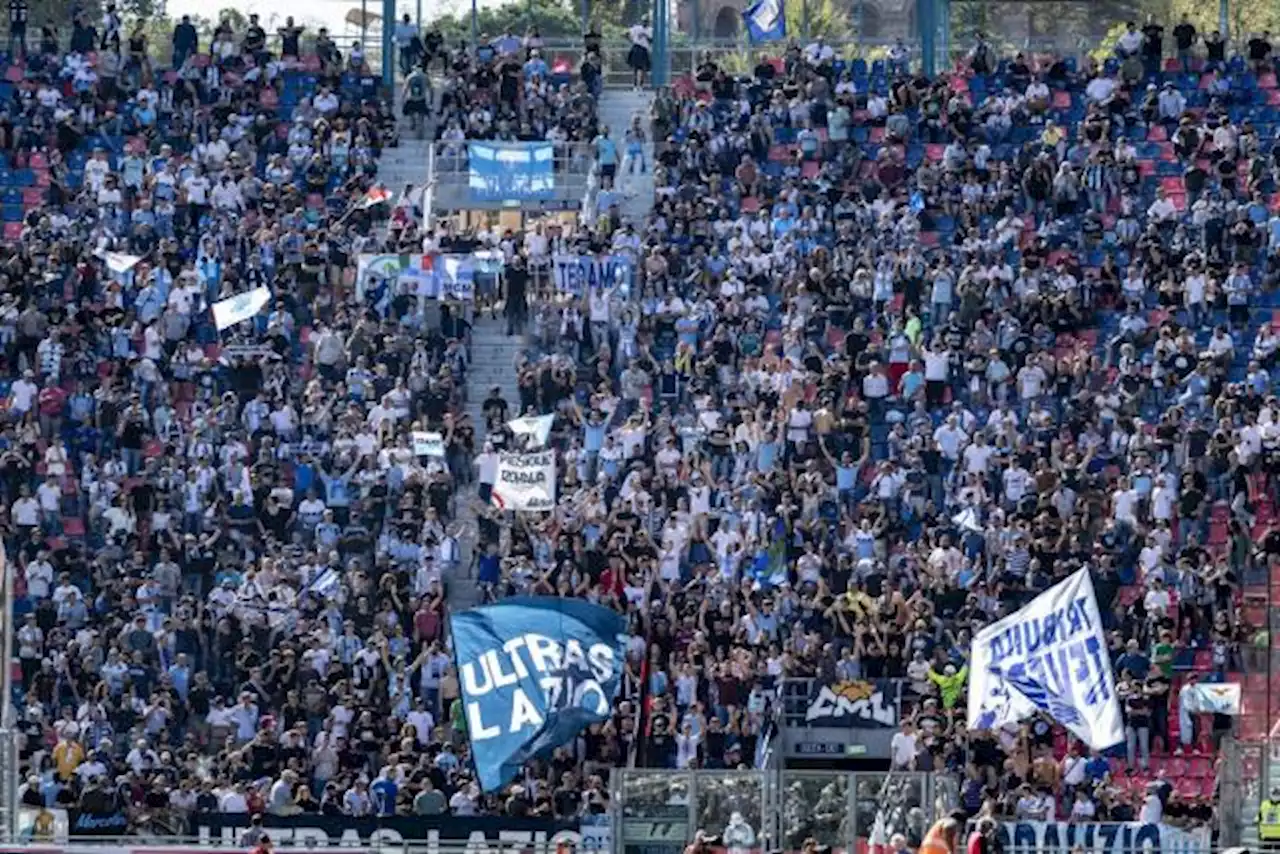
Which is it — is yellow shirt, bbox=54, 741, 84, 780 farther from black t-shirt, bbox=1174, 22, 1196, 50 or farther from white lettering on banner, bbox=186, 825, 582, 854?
black t-shirt, bbox=1174, 22, 1196, 50

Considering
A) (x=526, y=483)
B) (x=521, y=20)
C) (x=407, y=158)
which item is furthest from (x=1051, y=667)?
(x=521, y=20)

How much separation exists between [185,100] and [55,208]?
3.14 m

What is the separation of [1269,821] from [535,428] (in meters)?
14.5

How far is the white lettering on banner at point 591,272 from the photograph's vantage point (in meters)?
54.2

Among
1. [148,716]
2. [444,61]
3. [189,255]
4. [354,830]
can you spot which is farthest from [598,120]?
[354,830]

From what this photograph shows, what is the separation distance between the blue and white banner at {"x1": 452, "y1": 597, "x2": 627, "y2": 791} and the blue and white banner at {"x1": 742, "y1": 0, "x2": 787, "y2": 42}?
23.5 m

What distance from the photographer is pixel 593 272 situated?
54.2 metres

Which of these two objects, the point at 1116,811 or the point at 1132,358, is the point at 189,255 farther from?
the point at 1116,811

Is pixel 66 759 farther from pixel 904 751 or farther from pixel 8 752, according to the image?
pixel 904 751

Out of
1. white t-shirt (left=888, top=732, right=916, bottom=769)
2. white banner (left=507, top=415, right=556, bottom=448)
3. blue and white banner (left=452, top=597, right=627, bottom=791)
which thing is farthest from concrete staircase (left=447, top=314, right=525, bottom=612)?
blue and white banner (left=452, top=597, right=627, bottom=791)

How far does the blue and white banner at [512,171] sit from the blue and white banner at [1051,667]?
18.4 meters

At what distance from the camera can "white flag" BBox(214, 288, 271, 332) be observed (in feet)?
175

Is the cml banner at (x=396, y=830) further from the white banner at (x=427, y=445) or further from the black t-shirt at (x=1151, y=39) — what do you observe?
the black t-shirt at (x=1151, y=39)

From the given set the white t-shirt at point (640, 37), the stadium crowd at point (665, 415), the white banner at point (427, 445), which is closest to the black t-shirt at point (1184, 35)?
the stadium crowd at point (665, 415)
